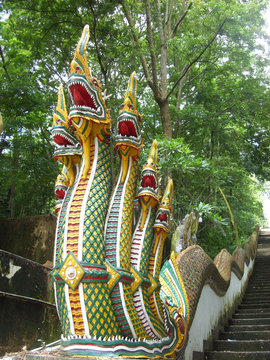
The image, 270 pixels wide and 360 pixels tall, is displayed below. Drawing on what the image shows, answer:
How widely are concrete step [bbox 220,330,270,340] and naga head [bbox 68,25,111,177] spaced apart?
148 inches

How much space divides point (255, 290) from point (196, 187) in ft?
10.7

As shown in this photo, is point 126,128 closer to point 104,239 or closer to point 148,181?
point 148,181

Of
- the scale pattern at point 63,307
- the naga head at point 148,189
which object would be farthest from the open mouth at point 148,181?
the scale pattern at point 63,307

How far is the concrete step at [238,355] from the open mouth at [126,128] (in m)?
2.84

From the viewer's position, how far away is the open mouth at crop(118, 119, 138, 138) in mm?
2566

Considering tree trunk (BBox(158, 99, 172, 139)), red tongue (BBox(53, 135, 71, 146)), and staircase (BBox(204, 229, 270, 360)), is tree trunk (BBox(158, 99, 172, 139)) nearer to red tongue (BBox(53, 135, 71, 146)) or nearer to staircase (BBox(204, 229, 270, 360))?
staircase (BBox(204, 229, 270, 360))

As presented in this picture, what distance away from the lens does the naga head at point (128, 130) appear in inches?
101

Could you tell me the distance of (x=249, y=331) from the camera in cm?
498

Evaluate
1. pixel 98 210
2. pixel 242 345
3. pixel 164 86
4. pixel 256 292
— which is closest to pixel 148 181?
pixel 98 210

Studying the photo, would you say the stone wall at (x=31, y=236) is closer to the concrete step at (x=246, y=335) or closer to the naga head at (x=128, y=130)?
the concrete step at (x=246, y=335)

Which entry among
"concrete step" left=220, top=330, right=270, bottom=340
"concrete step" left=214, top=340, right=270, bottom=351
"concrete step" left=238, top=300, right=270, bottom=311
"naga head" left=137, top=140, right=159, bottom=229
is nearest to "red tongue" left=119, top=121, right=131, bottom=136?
"naga head" left=137, top=140, right=159, bottom=229

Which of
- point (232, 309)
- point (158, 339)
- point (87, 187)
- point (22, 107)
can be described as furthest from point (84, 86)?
point (22, 107)

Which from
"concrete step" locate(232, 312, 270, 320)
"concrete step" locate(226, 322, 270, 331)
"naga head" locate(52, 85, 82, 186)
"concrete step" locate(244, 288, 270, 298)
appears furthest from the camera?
"concrete step" locate(244, 288, 270, 298)

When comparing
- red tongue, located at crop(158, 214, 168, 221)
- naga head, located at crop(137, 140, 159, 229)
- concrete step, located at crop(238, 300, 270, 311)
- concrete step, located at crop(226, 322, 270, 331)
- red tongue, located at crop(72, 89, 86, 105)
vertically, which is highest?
red tongue, located at crop(72, 89, 86, 105)
